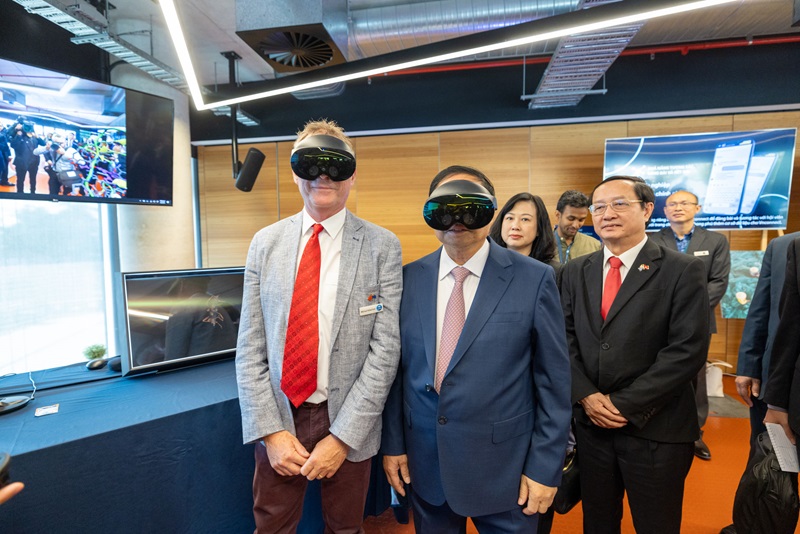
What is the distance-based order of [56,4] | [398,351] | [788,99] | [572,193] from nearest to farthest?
[398,351] → [56,4] → [572,193] → [788,99]

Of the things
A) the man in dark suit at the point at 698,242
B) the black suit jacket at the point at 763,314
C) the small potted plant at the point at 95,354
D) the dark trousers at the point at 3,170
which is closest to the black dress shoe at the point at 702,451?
the man in dark suit at the point at 698,242

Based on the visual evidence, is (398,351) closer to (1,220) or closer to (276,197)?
(1,220)

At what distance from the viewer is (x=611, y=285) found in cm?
162

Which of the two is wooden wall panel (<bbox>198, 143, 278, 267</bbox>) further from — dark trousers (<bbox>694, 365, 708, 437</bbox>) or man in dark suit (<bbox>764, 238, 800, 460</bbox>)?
man in dark suit (<bbox>764, 238, 800, 460</bbox>)

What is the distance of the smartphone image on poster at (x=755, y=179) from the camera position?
3.89m

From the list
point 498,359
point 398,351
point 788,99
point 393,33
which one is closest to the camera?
point 498,359

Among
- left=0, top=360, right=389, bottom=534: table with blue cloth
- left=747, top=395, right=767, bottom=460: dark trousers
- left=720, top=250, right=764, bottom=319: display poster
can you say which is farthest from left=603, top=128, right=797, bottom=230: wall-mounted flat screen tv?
left=0, top=360, right=389, bottom=534: table with blue cloth

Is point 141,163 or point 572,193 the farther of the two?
point 141,163

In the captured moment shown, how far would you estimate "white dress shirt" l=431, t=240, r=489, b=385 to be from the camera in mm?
1198

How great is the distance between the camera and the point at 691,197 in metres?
3.28

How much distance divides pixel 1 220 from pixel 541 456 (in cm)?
456

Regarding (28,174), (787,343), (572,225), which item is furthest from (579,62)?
(28,174)

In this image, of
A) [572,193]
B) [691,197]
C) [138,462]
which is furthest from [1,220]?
[691,197]

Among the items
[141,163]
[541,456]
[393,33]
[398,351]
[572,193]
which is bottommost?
[541,456]
